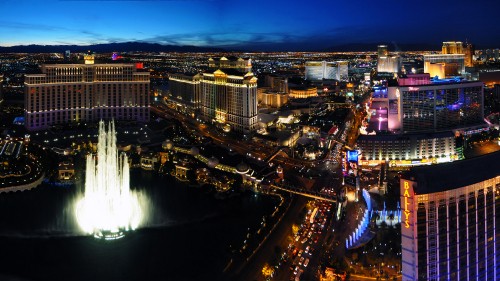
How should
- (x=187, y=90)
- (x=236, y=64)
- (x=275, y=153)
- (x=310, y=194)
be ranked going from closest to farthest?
(x=310, y=194)
(x=275, y=153)
(x=236, y=64)
(x=187, y=90)

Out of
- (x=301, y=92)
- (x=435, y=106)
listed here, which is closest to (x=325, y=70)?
(x=301, y=92)

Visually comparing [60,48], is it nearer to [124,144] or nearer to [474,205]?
[124,144]

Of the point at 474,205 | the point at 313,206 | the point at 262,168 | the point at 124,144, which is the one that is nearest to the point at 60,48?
the point at 124,144

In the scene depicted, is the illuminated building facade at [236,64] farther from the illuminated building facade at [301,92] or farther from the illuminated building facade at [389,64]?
the illuminated building facade at [389,64]

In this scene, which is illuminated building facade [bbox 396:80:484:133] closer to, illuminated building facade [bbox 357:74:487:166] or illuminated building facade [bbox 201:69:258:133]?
illuminated building facade [bbox 357:74:487:166]

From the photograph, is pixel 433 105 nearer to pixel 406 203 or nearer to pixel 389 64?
pixel 406 203

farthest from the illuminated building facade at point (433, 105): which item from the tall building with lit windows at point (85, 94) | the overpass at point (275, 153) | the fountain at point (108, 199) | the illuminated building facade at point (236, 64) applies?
the tall building with lit windows at point (85, 94)
